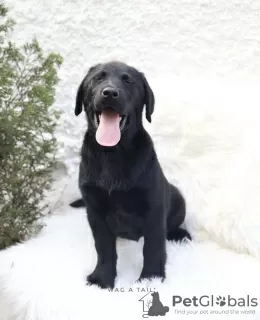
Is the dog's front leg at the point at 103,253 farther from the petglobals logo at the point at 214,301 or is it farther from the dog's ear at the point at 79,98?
the dog's ear at the point at 79,98

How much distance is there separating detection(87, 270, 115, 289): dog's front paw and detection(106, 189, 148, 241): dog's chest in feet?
0.46

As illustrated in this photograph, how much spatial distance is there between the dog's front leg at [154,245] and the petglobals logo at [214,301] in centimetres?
11

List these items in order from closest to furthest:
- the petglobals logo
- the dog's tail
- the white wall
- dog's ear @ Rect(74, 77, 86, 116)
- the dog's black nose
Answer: the dog's black nose → the petglobals logo → dog's ear @ Rect(74, 77, 86, 116) → the dog's tail → the white wall

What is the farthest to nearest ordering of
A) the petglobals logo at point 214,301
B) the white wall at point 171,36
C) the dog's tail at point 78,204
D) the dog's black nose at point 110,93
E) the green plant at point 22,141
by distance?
1. the white wall at point 171,36
2. the dog's tail at point 78,204
3. the green plant at point 22,141
4. the petglobals logo at point 214,301
5. the dog's black nose at point 110,93

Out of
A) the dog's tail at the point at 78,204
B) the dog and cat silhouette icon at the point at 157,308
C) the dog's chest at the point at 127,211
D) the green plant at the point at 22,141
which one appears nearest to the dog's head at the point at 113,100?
the dog's chest at the point at 127,211

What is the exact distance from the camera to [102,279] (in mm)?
1476

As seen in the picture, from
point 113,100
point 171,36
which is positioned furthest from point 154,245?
point 171,36

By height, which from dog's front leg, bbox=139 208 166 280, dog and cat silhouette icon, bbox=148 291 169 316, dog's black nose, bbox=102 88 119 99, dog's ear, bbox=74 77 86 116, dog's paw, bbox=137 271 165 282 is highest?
dog's black nose, bbox=102 88 119 99

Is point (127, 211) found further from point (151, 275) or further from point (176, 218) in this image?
point (176, 218)

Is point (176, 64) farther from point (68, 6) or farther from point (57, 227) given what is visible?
point (57, 227)

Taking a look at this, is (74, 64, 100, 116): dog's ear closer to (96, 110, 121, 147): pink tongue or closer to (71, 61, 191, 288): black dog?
(71, 61, 191, 288): black dog

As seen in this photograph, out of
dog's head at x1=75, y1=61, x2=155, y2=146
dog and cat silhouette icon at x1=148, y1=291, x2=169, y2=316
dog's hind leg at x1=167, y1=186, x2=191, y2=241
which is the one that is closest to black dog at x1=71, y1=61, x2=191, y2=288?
dog's head at x1=75, y1=61, x2=155, y2=146

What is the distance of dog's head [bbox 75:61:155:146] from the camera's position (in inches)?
51.0

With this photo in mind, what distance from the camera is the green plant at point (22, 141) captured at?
174cm
